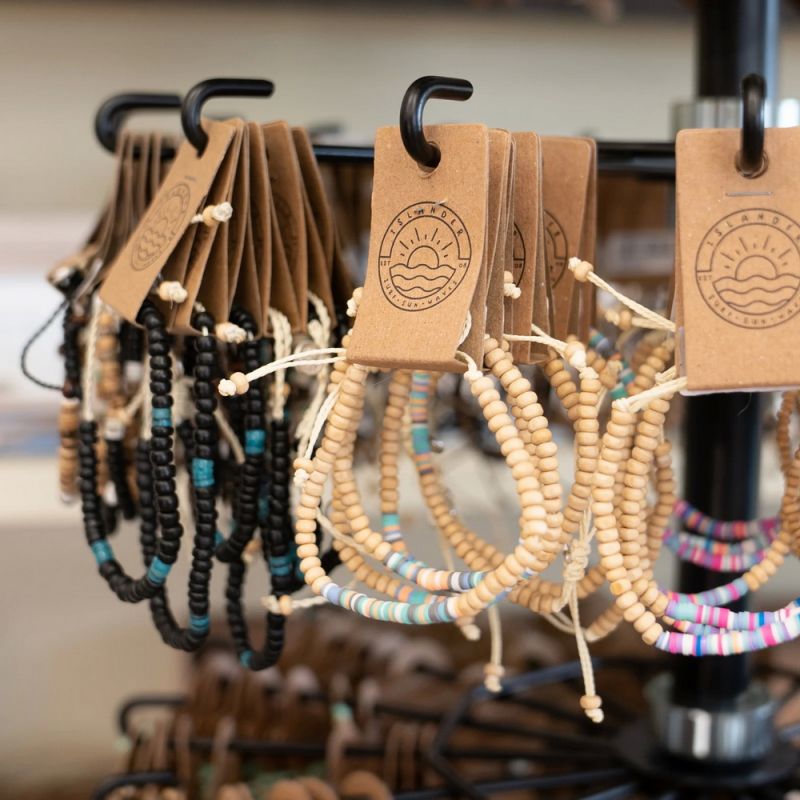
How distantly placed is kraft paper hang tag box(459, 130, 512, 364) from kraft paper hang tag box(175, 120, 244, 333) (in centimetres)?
12

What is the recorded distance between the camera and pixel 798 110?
56 centimetres

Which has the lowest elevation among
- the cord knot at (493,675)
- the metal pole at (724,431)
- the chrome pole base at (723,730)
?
the chrome pole base at (723,730)

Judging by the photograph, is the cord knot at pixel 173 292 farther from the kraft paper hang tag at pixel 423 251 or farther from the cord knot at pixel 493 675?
the cord knot at pixel 493 675

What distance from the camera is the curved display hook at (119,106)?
0.51 meters

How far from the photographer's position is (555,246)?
0.47m

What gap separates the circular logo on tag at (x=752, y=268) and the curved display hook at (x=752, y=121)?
0.02 m

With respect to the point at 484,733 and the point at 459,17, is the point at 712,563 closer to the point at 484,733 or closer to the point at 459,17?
the point at 484,733

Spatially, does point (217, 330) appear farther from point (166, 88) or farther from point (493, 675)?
point (166, 88)

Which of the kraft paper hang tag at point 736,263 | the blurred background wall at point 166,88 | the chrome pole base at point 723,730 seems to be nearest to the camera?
the kraft paper hang tag at point 736,263

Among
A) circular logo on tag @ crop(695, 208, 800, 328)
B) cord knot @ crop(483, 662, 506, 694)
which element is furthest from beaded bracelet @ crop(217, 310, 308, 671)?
circular logo on tag @ crop(695, 208, 800, 328)

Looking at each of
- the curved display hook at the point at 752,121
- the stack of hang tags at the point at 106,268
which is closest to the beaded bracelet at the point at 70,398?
the stack of hang tags at the point at 106,268

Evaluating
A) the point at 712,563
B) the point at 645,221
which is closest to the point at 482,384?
the point at 712,563

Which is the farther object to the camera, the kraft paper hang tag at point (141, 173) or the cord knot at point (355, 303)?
the kraft paper hang tag at point (141, 173)

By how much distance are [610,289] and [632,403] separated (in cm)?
5
